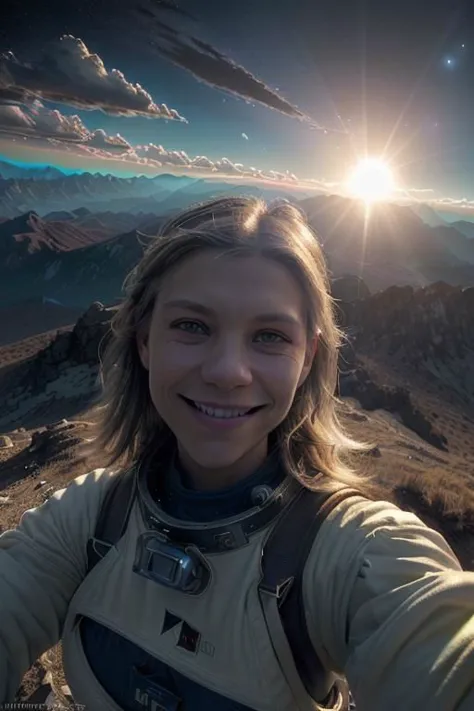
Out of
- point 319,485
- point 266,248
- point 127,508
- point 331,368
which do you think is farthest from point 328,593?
point 266,248

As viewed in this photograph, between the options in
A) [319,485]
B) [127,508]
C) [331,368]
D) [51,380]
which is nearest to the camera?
[319,485]

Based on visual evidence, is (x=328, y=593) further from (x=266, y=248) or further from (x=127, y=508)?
(x=266, y=248)

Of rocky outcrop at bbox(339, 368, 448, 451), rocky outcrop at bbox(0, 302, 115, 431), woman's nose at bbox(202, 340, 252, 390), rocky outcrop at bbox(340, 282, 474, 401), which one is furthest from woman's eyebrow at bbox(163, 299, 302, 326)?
rocky outcrop at bbox(340, 282, 474, 401)

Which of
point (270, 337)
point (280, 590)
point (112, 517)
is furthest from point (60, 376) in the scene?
point (280, 590)

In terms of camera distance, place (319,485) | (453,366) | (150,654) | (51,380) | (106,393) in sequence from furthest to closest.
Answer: (453,366)
(51,380)
(106,393)
(319,485)
(150,654)

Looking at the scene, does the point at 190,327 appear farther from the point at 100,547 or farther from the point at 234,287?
the point at 100,547

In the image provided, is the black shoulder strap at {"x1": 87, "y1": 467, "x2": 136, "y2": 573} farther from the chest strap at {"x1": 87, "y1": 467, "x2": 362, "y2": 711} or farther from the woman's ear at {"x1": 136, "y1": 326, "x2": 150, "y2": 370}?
the chest strap at {"x1": 87, "y1": 467, "x2": 362, "y2": 711}

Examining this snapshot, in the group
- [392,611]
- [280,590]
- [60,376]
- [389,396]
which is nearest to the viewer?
[392,611]

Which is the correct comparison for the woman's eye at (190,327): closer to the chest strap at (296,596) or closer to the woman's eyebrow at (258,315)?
the woman's eyebrow at (258,315)
